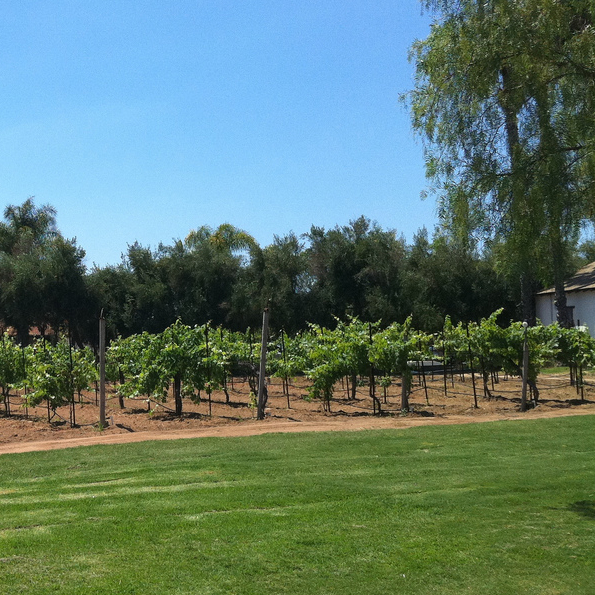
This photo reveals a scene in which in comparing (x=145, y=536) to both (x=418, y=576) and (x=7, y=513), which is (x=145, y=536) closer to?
(x=7, y=513)

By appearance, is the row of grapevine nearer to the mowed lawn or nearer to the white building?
the mowed lawn

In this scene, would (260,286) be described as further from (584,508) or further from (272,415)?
(584,508)

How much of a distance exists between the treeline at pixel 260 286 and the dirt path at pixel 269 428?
18343mm

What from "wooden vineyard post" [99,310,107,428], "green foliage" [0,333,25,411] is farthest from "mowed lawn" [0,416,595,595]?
"green foliage" [0,333,25,411]

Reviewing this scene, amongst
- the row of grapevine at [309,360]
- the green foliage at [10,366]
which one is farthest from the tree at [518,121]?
the green foliage at [10,366]

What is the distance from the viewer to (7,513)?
6703 mm

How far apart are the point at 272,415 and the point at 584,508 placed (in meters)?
10.7

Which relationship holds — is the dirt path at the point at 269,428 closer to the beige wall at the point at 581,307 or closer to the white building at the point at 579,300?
the beige wall at the point at 581,307

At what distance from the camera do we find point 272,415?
16.5 m

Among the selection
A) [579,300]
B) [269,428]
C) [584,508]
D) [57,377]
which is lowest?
[584,508]

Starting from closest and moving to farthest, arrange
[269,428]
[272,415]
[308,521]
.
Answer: [308,521] → [269,428] → [272,415]

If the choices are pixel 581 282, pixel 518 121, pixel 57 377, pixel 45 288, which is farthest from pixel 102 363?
pixel 581 282

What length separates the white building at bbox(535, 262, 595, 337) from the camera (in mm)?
31406

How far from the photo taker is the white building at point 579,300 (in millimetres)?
31406
